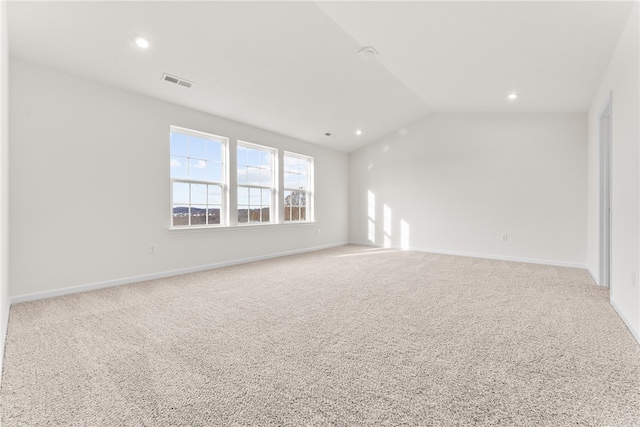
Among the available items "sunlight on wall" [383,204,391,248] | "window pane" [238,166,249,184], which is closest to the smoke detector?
"window pane" [238,166,249,184]

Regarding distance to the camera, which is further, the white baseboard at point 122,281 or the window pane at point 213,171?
the window pane at point 213,171

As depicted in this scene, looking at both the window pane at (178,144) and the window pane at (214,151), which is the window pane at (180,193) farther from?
the window pane at (214,151)

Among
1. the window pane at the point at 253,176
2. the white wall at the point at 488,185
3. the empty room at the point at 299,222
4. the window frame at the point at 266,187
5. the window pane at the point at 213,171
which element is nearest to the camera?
the empty room at the point at 299,222

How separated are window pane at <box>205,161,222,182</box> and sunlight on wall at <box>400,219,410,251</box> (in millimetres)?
3944

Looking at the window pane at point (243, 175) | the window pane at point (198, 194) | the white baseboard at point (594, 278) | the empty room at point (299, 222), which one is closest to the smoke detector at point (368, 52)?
the empty room at point (299, 222)

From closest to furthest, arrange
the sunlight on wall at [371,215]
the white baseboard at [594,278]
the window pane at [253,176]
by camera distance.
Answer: the white baseboard at [594,278], the window pane at [253,176], the sunlight on wall at [371,215]

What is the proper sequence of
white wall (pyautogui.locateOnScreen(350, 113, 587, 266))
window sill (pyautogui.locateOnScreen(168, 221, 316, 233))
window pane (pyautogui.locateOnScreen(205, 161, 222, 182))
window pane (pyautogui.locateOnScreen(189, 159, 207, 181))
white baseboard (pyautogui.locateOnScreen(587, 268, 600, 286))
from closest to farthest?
white baseboard (pyautogui.locateOnScreen(587, 268, 600, 286)) → window sill (pyautogui.locateOnScreen(168, 221, 316, 233)) → window pane (pyautogui.locateOnScreen(189, 159, 207, 181)) → window pane (pyautogui.locateOnScreen(205, 161, 222, 182)) → white wall (pyautogui.locateOnScreen(350, 113, 587, 266))

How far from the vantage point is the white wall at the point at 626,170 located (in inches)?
84.0

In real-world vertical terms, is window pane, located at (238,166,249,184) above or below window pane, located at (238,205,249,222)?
above

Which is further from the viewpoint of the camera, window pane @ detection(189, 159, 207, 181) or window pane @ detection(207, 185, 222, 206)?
window pane @ detection(207, 185, 222, 206)

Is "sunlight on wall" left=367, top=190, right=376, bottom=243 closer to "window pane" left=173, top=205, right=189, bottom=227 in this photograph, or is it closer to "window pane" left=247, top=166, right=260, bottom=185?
"window pane" left=247, top=166, right=260, bottom=185

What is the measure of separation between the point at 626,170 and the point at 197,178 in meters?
4.77

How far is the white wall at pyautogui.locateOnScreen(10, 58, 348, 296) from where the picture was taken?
2.90m

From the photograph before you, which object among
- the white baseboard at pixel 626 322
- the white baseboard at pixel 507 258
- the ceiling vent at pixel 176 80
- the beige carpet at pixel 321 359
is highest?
the ceiling vent at pixel 176 80
